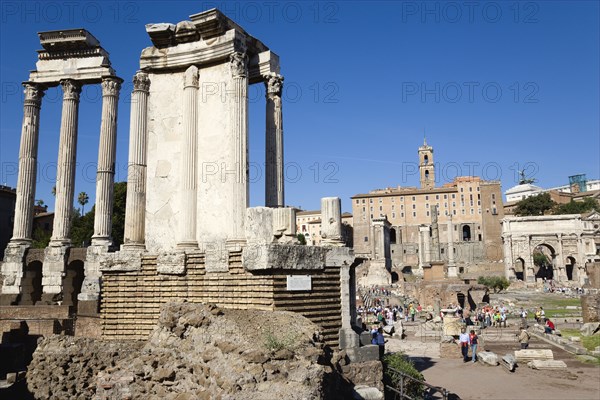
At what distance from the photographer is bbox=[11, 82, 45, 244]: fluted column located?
21.4 m

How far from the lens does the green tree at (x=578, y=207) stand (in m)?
86.5

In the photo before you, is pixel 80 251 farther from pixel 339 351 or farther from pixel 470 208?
pixel 470 208

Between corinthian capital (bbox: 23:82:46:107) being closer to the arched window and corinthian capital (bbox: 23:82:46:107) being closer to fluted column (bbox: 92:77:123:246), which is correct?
fluted column (bbox: 92:77:123:246)

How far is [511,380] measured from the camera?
13.4m

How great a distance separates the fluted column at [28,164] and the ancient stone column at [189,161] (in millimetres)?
15092

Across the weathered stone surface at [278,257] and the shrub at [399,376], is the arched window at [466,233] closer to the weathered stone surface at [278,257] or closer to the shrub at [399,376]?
the shrub at [399,376]

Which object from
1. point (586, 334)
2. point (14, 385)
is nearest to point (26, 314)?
point (14, 385)

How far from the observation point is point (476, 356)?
55.2 ft

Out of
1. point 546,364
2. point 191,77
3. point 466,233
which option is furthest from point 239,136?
point 466,233

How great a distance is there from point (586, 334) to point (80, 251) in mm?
22047

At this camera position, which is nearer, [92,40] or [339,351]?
[339,351]

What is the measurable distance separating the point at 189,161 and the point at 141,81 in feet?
7.87

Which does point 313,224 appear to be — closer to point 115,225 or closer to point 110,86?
point 115,225

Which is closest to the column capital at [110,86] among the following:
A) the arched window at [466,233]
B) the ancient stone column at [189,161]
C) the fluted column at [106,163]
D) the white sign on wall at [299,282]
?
the fluted column at [106,163]
